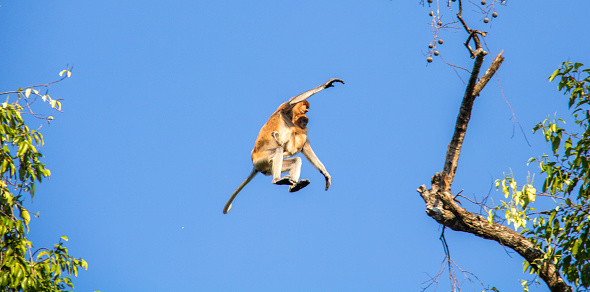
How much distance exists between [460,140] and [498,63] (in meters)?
0.79

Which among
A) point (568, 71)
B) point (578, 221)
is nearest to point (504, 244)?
point (578, 221)

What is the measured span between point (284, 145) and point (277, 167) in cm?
50

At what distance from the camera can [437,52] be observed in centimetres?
605

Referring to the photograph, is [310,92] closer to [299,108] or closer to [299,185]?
[299,108]

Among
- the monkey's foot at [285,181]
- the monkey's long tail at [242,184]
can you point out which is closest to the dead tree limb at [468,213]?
the monkey's foot at [285,181]

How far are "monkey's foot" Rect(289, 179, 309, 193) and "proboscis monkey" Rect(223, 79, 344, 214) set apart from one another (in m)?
0.35

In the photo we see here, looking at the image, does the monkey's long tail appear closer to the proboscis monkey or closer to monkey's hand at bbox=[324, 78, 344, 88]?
the proboscis monkey

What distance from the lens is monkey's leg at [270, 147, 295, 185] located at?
823 cm

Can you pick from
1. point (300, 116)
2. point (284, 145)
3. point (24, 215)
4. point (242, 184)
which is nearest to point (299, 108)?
point (300, 116)

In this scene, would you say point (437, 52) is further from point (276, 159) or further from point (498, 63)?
point (276, 159)

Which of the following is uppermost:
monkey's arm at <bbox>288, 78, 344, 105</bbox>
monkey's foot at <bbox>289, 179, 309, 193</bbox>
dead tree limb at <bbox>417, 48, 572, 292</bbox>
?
monkey's arm at <bbox>288, 78, 344, 105</bbox>

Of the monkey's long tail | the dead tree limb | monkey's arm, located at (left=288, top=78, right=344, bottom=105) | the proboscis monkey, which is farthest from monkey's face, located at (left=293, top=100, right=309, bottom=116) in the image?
the dead tree limb

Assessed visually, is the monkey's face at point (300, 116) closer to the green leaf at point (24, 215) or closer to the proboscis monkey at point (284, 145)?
the proboscis monkey at point (284, 145)

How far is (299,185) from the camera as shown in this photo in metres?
8.00
